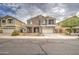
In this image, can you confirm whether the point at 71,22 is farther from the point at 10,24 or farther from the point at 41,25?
the point at 10,24

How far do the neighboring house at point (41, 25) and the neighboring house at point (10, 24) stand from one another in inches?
4.0

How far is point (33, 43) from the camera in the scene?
3293 millimetres

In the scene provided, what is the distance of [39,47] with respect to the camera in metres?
3.27

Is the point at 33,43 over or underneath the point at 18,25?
underneath

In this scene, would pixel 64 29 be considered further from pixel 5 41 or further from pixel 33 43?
pixel 5 41

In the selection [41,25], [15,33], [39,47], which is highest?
[41,25]

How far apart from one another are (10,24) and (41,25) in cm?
45

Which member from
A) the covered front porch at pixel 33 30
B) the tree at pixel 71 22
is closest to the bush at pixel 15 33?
the covered front porch at pixel 33 30

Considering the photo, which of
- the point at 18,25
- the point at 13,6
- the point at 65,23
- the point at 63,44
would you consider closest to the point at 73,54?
the point at 63,44

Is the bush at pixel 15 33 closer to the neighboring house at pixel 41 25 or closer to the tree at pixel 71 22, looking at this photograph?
the neighboring house at pixel 41 25

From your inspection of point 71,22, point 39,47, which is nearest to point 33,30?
point 39,47

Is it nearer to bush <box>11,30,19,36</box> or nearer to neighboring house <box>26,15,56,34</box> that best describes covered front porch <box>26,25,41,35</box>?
neighboring house <box>26,15,56,34</box>

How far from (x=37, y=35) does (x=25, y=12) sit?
0.37 metres

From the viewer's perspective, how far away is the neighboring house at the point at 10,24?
3282mm
